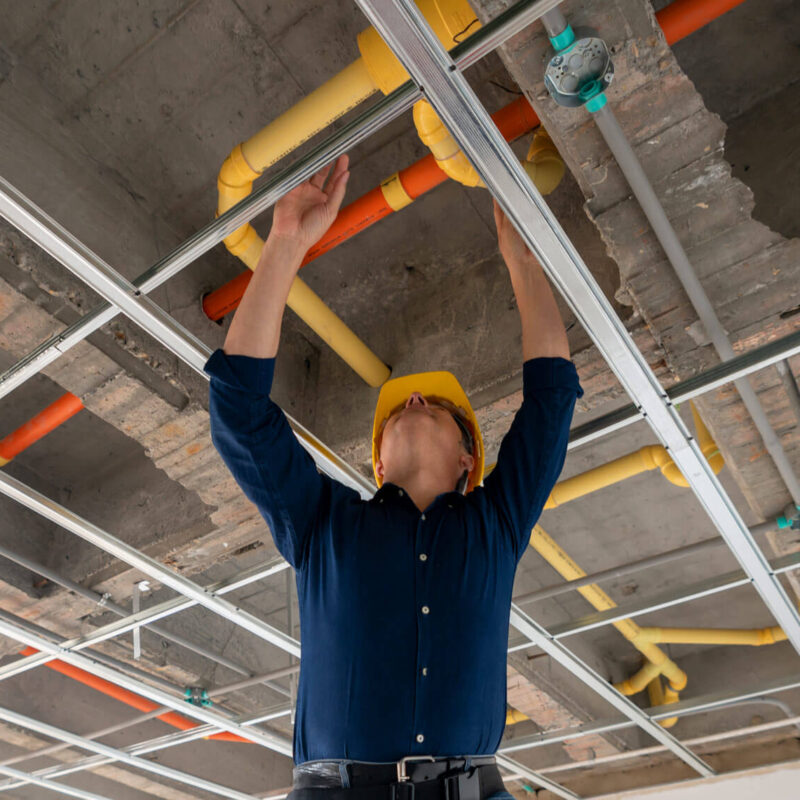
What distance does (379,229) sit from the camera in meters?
3.62

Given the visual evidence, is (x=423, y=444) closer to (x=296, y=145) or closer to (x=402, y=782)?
(x=402, y=782)

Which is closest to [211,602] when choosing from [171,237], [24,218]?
[171,237]

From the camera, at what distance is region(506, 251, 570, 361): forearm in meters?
1.71

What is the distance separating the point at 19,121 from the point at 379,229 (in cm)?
148

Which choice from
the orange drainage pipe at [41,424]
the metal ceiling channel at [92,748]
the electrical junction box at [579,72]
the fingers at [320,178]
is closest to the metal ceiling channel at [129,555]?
the orange drainage pipe at [41,424]

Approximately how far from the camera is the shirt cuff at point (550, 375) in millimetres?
1649

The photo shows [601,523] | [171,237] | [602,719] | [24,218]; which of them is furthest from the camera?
[602,719]

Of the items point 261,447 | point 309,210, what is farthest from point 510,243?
point 261,447

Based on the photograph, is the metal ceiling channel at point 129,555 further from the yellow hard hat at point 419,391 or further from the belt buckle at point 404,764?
the belt buckle at point 404,764

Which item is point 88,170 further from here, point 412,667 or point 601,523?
point 601,523

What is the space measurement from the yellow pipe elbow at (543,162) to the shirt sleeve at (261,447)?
4.72 feet

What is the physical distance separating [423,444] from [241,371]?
429mm

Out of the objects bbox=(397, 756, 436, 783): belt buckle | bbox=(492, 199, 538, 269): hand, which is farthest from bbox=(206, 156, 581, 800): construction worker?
bbox=(492, 199, 538, 269): hand

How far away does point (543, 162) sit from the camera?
8.43 feet
